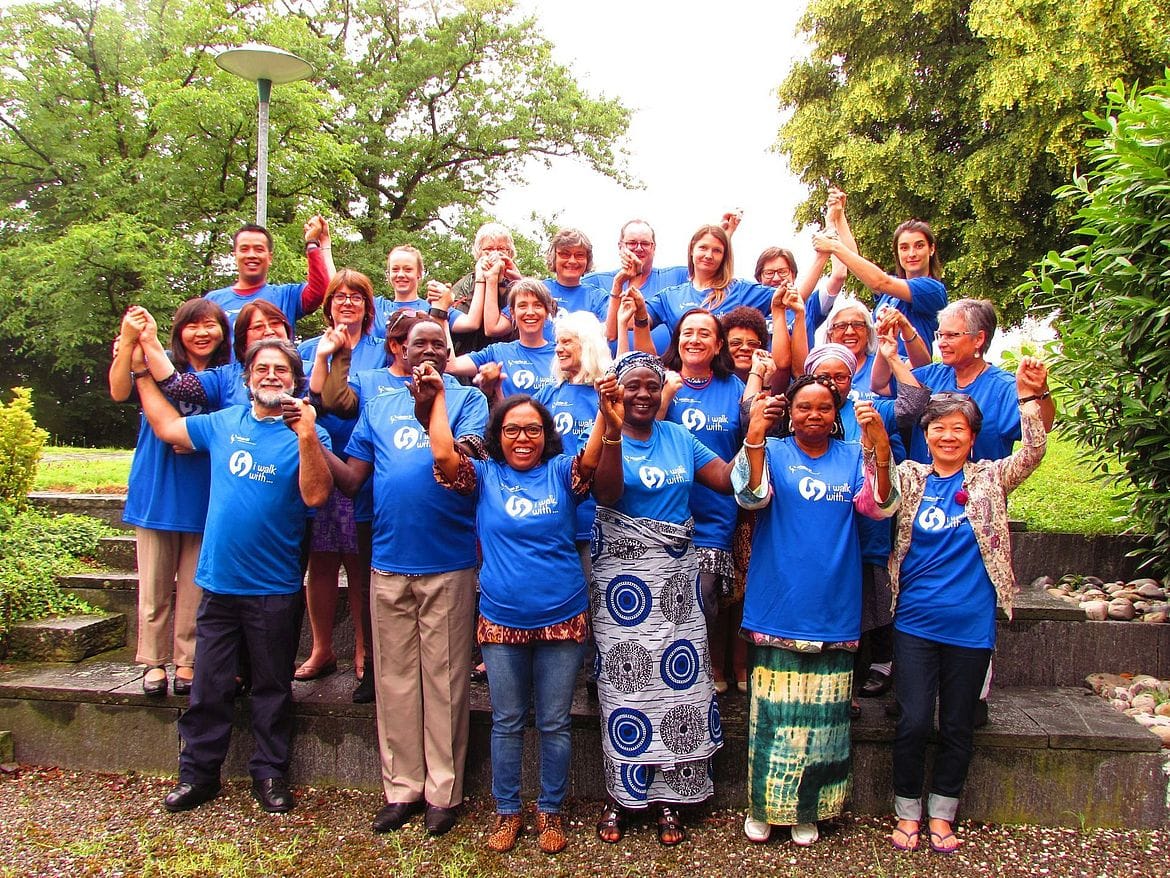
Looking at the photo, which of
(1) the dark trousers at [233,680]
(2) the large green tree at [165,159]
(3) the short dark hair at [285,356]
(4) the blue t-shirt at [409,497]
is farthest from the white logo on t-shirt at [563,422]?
(2) the large green tree at [165,159]

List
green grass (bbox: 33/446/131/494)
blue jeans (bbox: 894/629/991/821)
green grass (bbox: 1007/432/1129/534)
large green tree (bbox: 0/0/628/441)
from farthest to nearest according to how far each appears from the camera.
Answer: large green tree (bbox: 0/0/628/441) < green grass (bbox: 33/446/131/494) < green grass (bbox: 1007/432/1129/534) < blue jeans (bbox: 894/629/991/821)

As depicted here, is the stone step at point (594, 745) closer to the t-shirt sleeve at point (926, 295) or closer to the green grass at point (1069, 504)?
the green grass at point (1069, 504)

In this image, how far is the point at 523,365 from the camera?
4492mm

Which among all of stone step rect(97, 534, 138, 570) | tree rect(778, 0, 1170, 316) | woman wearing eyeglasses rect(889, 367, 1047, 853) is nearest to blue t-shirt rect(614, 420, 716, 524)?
woman wearing eyeglasses rect(889, 367, 1047, 853)

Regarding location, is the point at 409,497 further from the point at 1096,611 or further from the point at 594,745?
the point at 1096,611

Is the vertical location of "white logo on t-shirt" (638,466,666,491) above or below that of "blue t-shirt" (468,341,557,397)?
below

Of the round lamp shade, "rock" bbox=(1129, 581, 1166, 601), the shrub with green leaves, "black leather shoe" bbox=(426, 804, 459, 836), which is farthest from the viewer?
the round lamp shade

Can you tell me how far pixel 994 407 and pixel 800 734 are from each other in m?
1.75

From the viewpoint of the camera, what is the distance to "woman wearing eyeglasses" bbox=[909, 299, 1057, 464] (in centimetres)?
400

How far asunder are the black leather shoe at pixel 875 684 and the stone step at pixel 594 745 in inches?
3.4

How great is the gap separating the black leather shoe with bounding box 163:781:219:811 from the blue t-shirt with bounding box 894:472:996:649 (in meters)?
3.25

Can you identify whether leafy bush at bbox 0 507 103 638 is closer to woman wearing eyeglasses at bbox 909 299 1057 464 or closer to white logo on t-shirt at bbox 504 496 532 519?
white logo on t-shirt at bbox 504 496 532 519

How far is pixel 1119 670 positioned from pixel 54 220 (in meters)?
20.5

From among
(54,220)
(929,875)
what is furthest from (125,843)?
(54,220)
